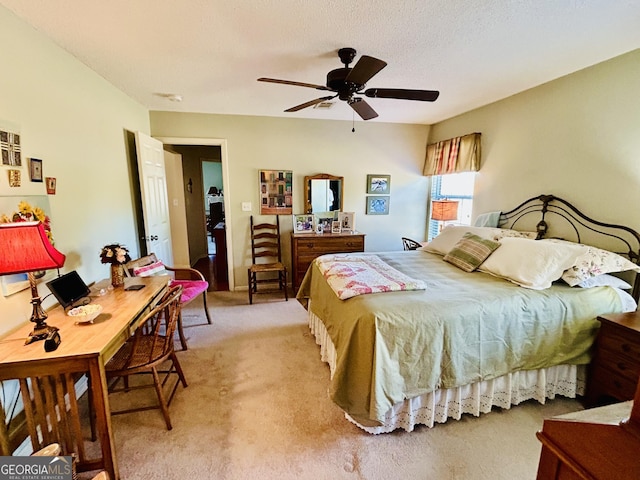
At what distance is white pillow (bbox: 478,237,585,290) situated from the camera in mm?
2139

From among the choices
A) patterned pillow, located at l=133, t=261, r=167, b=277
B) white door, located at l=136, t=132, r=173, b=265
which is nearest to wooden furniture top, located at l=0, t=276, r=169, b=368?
patterned pillow, located at l=133, t=261, r=167, b=277

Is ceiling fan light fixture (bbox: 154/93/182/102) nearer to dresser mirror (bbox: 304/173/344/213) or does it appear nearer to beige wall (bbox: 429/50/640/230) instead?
dresser mirror (bbox: 304/173/344/213)

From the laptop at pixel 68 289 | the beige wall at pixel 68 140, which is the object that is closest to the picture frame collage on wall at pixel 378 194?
the beige wall at pixel 68 140

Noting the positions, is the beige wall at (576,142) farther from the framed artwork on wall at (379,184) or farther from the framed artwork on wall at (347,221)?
the framed artwork on wall at (347,221)

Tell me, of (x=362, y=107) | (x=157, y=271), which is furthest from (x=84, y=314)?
(x=362, y=107)

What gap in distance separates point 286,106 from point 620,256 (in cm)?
345

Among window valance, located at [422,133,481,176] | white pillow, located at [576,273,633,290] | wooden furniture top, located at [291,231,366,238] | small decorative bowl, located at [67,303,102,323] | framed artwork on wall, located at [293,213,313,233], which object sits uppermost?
window valance, located at [422,133,481,176]

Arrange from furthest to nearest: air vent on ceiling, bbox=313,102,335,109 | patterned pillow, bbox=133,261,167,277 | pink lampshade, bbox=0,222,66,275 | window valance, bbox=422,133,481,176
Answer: window valance, bbox=422,133,481,176 → air vent on ceiling, bbox=313,102,335,109 → patterned pillow, bbox=133,261,167,277 → pink lampshade, bbox=0,222,66,275

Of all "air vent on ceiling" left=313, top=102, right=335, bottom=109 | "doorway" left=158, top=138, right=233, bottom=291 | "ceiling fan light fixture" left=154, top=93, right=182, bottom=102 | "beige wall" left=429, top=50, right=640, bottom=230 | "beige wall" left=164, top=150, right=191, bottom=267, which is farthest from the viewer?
"beige wall" left=164, top=150, right=191, bottom=267

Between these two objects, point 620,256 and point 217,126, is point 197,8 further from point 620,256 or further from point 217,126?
point 620,256

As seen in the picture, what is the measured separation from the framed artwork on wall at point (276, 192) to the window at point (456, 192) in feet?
7.35

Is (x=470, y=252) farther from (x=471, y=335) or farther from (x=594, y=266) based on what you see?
(x=471, y=335)

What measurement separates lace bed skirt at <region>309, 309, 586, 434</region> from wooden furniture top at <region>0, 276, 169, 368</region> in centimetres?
140

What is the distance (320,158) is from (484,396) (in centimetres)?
340
